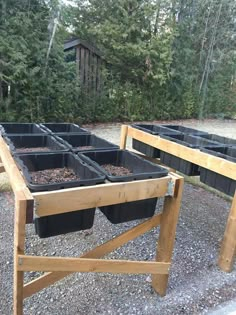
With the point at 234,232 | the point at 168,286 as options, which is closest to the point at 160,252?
the point at 168,286

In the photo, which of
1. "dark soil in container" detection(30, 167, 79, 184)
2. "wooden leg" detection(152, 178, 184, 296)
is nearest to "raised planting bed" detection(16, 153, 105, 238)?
"dark soil in container" detection(30, 167, 79, 184)

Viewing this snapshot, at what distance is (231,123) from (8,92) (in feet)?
22.9

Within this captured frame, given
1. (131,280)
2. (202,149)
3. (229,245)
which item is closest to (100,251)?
(131,280)

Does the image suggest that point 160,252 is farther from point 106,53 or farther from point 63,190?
point 106,53

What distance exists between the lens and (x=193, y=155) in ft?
7.69

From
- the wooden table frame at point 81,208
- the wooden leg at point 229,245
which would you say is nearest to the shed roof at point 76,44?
the wooden table frame at point 81,208

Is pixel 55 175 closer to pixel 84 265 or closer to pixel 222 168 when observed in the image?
pixel 84 265

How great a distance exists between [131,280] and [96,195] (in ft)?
2.67

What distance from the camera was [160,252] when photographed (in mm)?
1749

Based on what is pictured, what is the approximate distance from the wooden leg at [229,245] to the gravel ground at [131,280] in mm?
57

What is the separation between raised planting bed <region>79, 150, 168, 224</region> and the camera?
5.15ft

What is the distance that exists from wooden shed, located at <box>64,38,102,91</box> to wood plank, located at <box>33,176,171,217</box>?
6.19 metres

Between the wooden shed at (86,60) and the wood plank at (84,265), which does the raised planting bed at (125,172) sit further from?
the wooden shed at (86,60)

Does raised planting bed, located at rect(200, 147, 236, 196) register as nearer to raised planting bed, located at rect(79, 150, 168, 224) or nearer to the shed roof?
raised planting bed, located at rect(79, 150, 168, 224)
